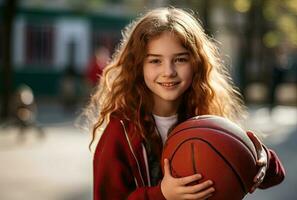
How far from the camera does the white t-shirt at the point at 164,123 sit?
121 inches

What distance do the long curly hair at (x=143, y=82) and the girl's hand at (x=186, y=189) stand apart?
1.05ft

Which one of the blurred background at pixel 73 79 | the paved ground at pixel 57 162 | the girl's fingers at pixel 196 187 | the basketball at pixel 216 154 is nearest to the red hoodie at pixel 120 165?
the basketball at pixel 216 154

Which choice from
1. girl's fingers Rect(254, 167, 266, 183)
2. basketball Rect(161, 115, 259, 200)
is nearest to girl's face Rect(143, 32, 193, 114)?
basketball Rect(161, 115, 259, 200)

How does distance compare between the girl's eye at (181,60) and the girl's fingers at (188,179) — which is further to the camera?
the girl's eye at (181,60)

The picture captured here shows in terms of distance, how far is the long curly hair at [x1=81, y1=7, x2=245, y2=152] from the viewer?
3049 mm

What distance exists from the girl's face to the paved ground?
4.78 metres

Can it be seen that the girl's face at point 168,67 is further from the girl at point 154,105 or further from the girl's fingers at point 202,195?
the girl's fingers at point 202,195

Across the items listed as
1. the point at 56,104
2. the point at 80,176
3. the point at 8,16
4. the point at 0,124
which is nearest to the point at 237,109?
the point at 80,176

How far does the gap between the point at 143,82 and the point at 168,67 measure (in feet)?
0.90

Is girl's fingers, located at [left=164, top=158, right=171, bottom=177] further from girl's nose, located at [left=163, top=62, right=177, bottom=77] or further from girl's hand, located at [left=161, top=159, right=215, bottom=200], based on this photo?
girl's nose, located at [left=163, top=62, right=177, bottom=77]

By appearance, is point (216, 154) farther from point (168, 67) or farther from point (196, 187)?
point (168, 67)

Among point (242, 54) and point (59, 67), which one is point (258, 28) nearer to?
point (242, 54)

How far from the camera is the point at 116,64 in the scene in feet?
10.9

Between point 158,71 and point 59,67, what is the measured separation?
2535 cm
